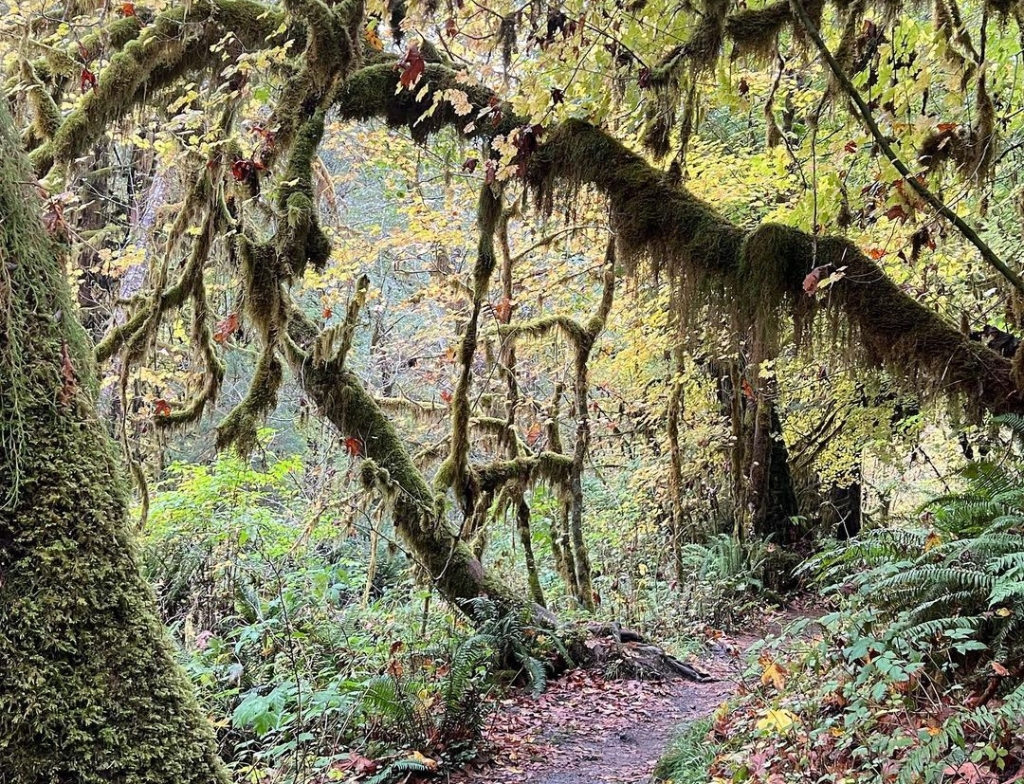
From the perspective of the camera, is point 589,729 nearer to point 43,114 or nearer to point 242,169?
point 242,169

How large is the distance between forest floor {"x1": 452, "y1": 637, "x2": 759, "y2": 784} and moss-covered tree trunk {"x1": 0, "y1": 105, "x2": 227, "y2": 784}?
11.1 ft

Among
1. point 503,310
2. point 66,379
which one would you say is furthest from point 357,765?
point 503,310

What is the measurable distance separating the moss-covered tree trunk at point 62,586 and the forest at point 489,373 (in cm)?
1

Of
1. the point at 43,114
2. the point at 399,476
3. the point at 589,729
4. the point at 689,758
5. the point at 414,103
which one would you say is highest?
the point at 414,103

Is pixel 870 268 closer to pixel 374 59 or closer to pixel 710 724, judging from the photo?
pixel 710 724

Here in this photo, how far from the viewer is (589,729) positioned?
654 centimetres

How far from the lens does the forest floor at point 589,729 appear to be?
5.58 m

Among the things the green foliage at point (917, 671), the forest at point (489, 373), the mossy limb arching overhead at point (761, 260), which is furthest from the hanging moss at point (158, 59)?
the green foliage at point (917, 671)

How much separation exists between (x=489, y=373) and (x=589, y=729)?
158 inches

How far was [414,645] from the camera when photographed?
7.08m

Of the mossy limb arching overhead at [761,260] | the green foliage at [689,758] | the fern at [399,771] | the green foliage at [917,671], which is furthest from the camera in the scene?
the mossy limb arching overhead at [761,260]

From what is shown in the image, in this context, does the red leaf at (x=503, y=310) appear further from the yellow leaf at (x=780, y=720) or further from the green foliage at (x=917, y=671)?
the yellow leaf at (x=780, y=720)

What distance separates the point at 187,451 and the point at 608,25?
14262mm

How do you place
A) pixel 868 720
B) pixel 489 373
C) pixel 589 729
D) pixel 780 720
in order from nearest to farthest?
pixel 780 720, pixel 868 720, pixel 589 729, pixel 489 373
